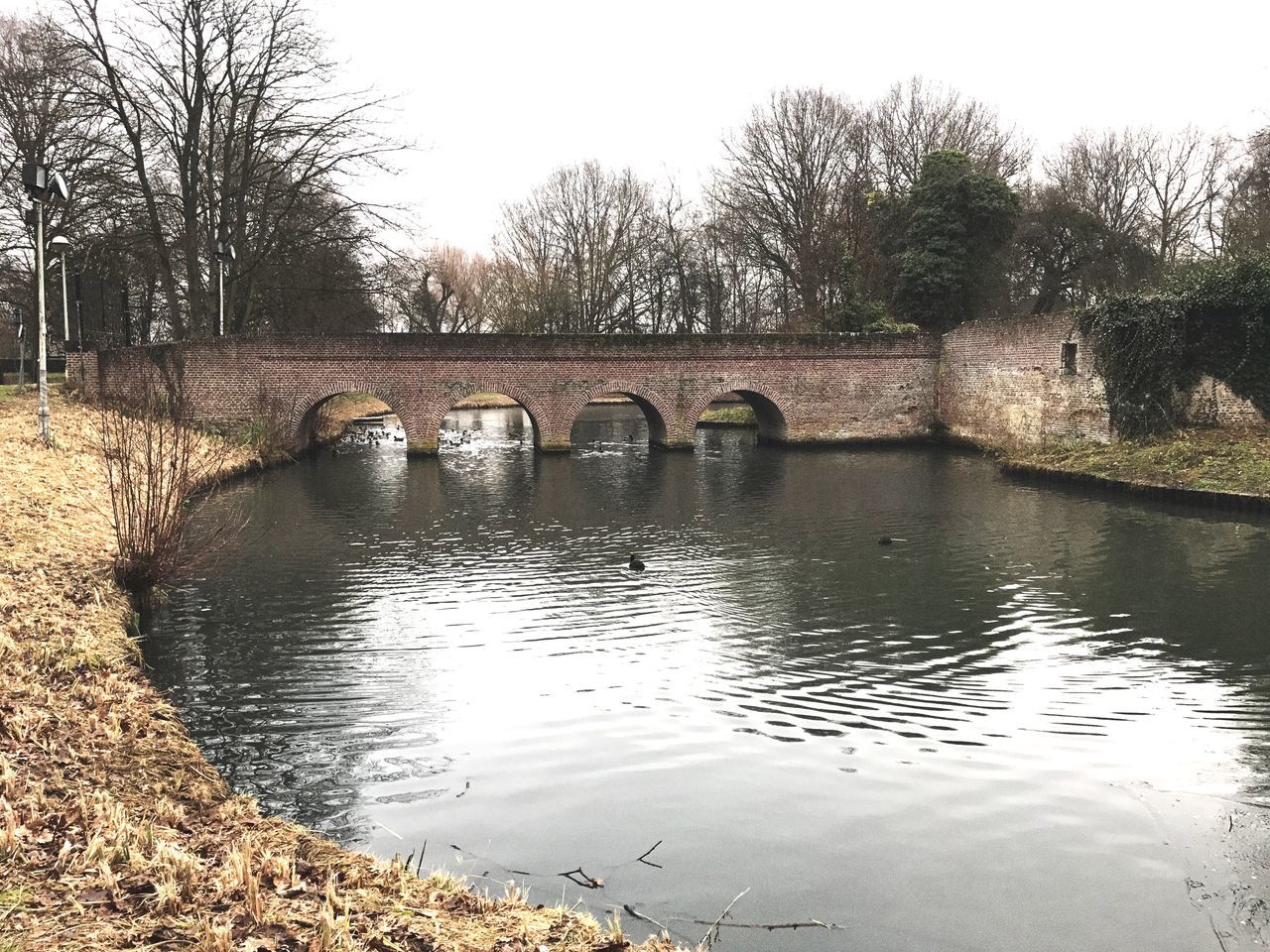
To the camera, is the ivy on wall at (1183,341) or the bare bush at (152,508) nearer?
the bare bush at (152,508)

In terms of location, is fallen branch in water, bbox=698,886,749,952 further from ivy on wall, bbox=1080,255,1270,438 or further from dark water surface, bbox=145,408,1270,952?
ivy on wall, bbox=1080,255,1270,438

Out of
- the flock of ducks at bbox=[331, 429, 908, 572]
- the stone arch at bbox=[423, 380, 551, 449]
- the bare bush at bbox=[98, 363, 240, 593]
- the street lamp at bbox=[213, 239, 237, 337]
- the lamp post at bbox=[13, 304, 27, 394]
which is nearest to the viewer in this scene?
the bare bush at bbox=[98, 363, 240, 593]

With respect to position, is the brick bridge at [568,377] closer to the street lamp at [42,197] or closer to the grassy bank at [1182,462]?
the street lamp at [42,197]

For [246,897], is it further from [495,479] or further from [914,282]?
[914,282]

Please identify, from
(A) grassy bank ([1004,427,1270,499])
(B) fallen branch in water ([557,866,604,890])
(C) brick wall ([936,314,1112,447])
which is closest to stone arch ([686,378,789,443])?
(C) brick wall ([936,314,1112,447])

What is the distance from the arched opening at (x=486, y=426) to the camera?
28453 millimetres

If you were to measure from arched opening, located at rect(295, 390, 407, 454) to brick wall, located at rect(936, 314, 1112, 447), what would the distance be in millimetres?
15322

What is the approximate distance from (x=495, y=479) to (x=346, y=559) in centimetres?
859

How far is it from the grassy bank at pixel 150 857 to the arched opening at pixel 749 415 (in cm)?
2194

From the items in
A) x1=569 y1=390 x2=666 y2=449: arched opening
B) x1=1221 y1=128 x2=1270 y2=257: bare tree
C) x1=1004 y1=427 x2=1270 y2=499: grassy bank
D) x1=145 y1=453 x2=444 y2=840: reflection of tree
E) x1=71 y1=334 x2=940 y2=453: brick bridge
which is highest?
x1=1221 y1=128 x2=1270 y2=257: bare tree

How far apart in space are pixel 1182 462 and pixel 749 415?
18.3 m

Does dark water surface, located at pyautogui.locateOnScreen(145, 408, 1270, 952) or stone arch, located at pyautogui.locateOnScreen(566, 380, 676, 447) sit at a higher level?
stone arch, located at pyautogui.locateOnScreen(566, 380, 676, 447)

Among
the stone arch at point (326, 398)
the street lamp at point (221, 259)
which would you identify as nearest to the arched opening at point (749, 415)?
the stone arch at point (326, 398)

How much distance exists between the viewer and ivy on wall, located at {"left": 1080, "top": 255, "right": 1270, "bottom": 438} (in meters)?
18.8
